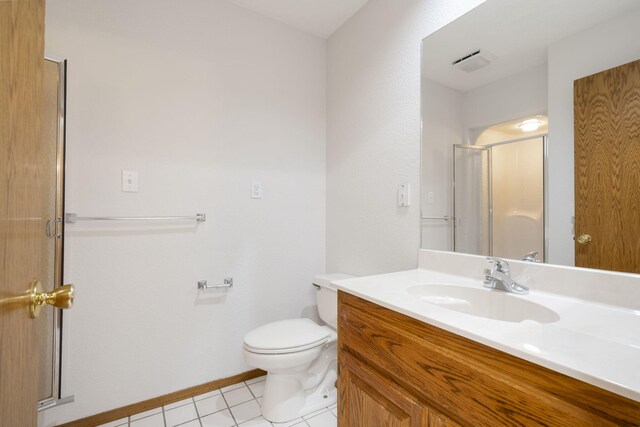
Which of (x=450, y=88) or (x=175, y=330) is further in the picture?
(x=175, y=330)

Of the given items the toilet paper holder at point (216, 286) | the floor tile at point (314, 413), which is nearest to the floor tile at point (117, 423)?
the toilet paper holder at point (216, 286)

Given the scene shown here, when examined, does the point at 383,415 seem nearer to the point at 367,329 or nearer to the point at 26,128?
the point at 367,329

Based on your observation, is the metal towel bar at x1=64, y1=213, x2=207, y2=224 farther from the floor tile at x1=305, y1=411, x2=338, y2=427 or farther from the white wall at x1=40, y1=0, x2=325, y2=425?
the floor tile at x1=305, y1=411, x2=338, y2=427

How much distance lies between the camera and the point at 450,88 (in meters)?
1.34

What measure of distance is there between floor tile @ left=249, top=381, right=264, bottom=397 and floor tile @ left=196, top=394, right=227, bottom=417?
18 cm

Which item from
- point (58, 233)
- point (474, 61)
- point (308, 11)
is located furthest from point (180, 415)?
point (308, 11)

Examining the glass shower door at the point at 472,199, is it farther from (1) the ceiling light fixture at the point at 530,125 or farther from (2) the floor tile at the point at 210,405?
(2) the floor tile at the point at 210,405

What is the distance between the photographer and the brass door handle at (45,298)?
53 cm

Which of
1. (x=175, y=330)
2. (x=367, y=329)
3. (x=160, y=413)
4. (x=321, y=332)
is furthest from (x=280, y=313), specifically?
(x=367, y=329)

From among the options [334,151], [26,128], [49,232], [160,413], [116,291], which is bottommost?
[160,413]

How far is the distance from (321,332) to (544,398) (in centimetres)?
116

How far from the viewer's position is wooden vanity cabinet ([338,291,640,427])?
51 cm

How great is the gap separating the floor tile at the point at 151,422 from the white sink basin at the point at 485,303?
4.72ft

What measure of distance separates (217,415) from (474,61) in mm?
2107
